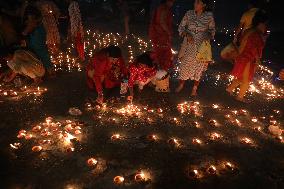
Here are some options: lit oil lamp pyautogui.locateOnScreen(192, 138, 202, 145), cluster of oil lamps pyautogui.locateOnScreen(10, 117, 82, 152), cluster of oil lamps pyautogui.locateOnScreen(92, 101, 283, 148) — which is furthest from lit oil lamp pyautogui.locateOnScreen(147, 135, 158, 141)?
cluster of oil lamps pyautogui.locateOnScreen(10, 117, 82, 152)

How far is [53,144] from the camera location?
16.1 feet

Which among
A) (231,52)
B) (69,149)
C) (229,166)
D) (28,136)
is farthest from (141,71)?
(231,52)

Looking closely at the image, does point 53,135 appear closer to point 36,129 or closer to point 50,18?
point 36,129

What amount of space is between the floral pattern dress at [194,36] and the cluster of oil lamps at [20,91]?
3.30 metres

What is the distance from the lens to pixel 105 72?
620cm

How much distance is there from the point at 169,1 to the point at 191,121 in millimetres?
2759

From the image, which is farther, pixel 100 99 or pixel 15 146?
pixel 100 99

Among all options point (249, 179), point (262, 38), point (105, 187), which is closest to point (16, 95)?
point (105, 187)

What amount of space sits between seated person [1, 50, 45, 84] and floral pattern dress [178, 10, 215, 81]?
3358 mm

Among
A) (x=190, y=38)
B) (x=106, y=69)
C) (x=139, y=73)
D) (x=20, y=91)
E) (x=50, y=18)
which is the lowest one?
(x=20, y=91)

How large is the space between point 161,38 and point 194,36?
1191mm

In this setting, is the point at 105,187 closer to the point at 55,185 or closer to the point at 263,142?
the point at 55,185

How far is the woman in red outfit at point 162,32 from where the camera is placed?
6.89 meters

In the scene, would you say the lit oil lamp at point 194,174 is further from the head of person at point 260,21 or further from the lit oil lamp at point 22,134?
the head of person at point 260,21
